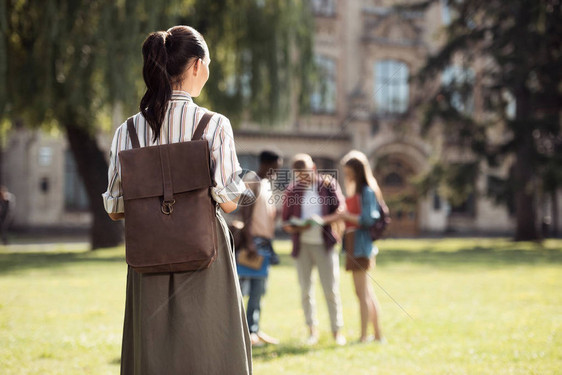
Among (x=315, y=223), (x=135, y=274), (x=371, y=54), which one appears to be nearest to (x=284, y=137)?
(x=371, y=54)

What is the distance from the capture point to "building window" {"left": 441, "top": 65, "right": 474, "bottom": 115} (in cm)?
2074

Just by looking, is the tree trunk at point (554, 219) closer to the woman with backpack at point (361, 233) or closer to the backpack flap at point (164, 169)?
the woman with backpack at point (361, 233)

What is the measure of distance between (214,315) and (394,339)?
3.58 m

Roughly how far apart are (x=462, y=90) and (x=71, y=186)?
16.1 m

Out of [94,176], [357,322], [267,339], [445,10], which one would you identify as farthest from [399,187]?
[267,339]

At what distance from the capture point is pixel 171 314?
2.49 metres

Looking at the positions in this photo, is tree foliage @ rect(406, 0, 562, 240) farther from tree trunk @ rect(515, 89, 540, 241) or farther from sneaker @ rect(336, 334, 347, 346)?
sneaker @ rect(336, 334, 347, 346)

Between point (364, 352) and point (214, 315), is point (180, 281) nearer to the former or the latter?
point (214, 315)

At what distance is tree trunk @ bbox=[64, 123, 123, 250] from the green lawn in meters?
3.15

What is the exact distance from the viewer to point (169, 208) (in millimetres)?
2379

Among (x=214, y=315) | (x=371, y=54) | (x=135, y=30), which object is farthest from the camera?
(x=371, y=54)

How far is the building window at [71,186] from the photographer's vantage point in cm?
2431

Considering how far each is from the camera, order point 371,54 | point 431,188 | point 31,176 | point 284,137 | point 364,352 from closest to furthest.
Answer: point 364,352, point 431,188, point 31,176, point 284,137, point 371,54

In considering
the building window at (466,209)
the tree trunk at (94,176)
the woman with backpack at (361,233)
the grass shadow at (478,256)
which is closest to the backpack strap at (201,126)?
the woman with backpack at (361,233)
